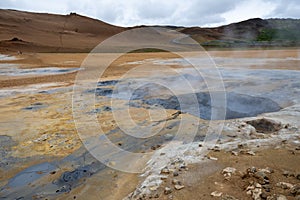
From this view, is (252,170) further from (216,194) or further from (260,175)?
(216,194)

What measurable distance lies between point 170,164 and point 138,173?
1.33ft

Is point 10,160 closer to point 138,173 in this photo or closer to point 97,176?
point 97,176

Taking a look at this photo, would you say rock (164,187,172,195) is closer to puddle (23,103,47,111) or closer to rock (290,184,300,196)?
rock (290,184,300,196)

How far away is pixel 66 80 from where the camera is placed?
10031 mm

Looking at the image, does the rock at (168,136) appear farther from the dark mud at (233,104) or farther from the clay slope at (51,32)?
the clay slope at (51,32)

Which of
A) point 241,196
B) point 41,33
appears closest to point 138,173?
point 241,196

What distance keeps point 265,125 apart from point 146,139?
6.48 ft

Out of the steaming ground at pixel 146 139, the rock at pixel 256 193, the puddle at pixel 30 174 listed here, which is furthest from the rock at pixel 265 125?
the puddle at pixel 30 174

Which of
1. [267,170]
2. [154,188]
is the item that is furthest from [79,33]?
[267,170]

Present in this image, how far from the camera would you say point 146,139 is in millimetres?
4289

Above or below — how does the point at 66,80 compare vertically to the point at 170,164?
above

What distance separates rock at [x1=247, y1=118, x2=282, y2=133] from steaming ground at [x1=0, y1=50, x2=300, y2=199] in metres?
0.03

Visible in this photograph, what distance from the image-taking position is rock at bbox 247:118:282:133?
4148 mm

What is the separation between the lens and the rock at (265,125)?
415 cm
